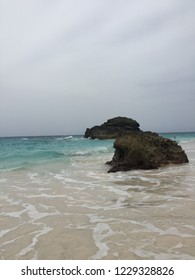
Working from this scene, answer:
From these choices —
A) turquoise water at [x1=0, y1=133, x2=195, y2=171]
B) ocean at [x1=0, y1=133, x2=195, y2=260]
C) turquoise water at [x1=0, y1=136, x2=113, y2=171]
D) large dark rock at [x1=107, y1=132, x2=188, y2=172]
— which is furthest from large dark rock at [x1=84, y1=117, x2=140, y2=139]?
ocean at [x1=0, y1=133, x2=195, y2=260]

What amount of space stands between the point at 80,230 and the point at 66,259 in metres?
1.35

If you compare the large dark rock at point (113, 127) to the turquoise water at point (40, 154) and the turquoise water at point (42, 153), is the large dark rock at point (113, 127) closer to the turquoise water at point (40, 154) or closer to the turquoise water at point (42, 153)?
the turquoise water at point (42, 153)

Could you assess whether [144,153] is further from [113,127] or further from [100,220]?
[113,127]

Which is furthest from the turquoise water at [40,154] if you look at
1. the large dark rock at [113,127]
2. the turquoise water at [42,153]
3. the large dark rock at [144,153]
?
the large dark rock at [113,127]

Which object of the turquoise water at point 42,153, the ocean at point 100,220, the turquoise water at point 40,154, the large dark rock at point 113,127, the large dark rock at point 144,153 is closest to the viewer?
the ocean at point 100,220

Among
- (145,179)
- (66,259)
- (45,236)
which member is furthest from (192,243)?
(145,179)

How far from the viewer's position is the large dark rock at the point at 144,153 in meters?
14.6

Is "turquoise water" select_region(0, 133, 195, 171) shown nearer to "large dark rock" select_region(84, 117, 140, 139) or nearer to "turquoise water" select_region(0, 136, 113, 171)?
"turquoise water" select_region(0, 136, 113, 171)

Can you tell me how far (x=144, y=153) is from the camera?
14750 millimetres

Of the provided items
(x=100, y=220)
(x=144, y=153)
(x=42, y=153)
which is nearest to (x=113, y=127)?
(x=42, y=153)

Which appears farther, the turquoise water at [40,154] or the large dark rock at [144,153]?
the turquoise water at [40,154]

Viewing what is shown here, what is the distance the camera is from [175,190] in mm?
9227

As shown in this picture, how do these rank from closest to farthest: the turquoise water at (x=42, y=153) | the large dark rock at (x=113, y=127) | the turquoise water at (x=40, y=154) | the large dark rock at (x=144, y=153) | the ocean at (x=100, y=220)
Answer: the ocean at (x=100, y=220), the large dark rock at (x=144, y=153), the turquoise water at (x=40, y=154), the turquoise water at (x=42, y=153), the large dark rock at (x=113, y=127)
